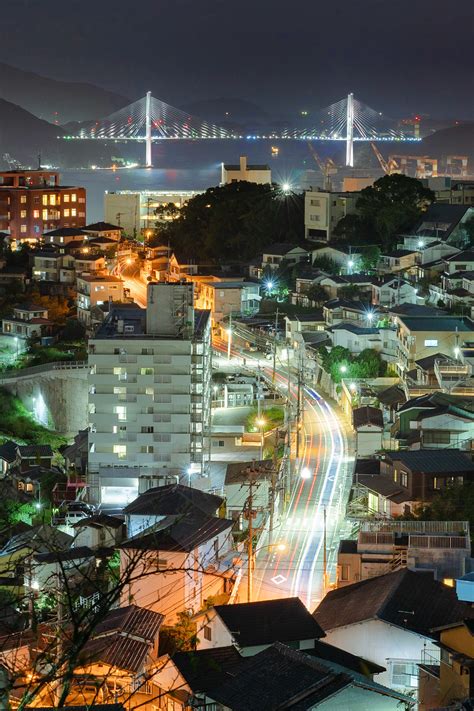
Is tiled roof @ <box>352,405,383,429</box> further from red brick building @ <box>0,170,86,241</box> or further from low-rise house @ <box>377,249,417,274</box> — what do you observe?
red brick building @ <box>0,170,86,241</box>

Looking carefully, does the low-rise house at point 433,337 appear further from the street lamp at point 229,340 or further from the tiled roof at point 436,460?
the tiled roof at point 436,460

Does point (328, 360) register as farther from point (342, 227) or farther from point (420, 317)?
point (342, 227)

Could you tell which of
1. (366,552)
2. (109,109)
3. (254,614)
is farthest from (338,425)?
(109,109)

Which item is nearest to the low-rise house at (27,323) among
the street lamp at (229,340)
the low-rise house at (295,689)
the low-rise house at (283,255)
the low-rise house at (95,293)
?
the low-rise house at (95,293)

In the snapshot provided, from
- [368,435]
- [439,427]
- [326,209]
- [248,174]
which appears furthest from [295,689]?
[248,174]

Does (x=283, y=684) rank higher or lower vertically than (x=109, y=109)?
lower
